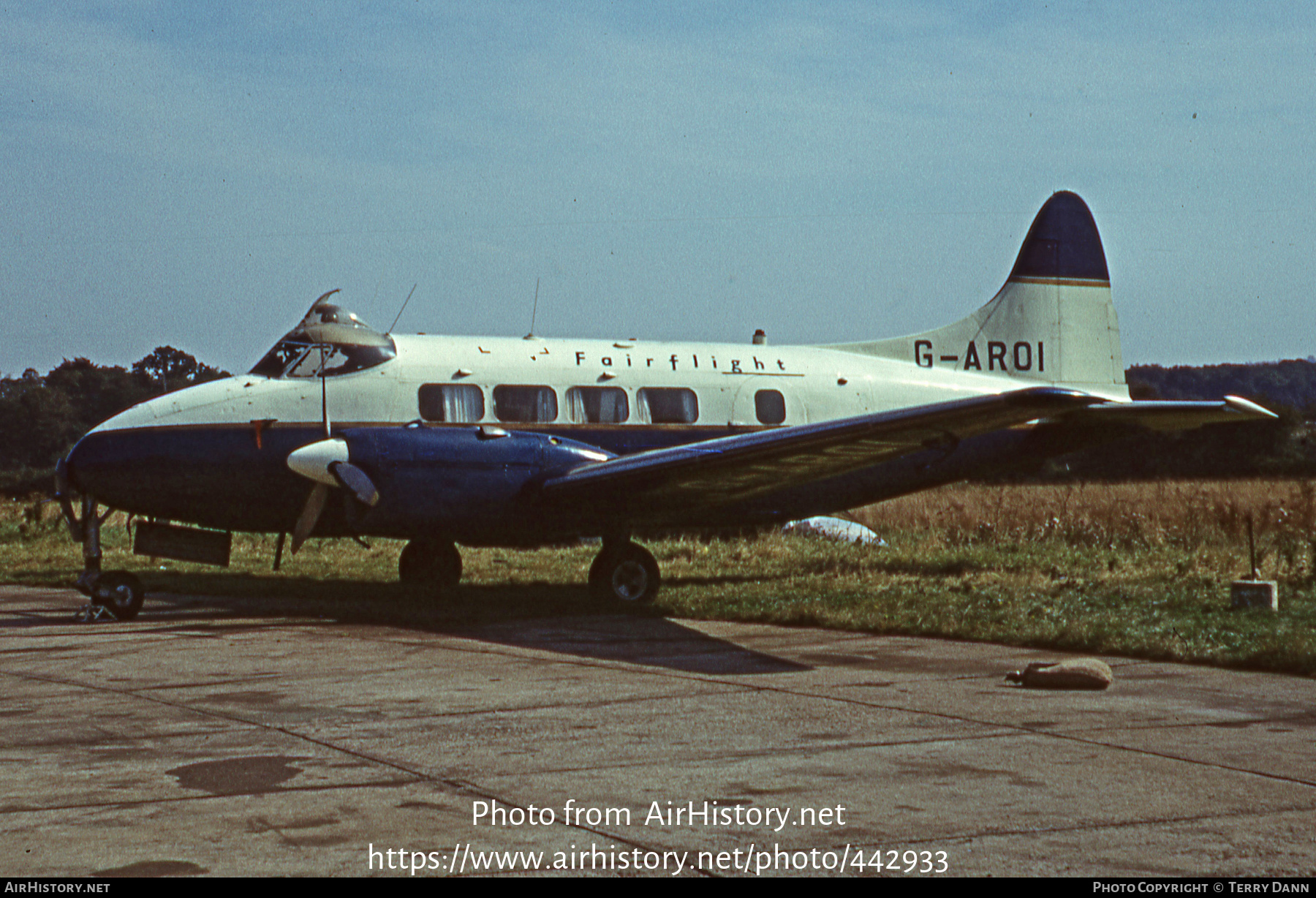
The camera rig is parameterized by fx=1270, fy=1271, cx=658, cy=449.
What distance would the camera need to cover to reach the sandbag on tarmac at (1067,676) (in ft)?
31.5

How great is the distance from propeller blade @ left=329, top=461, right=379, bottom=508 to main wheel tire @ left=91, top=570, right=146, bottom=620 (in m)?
2.77

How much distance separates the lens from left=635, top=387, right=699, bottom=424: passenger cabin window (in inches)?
709

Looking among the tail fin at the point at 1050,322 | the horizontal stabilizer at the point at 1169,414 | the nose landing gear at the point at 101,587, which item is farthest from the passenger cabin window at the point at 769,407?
the nose landing gear at the point at 101,587

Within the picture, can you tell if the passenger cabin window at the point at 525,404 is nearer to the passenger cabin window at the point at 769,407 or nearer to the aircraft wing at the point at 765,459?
the aircraft wing at the point at 765,459

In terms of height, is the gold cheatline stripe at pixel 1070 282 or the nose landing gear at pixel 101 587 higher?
the gold cheatline stripe at pixel 1070 282

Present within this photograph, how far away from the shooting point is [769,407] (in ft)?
62.1

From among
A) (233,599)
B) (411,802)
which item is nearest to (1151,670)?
(411,802)

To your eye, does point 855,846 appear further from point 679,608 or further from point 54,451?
point 54,451

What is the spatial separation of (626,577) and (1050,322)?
959cm

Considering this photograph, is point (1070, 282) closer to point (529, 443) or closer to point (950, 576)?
point (950, 576)

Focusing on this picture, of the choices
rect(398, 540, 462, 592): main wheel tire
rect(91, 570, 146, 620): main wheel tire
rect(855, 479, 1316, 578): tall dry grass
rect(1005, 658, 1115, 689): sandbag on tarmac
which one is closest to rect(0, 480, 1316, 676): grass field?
rect(855, 479, 1316, 578): tall dry grass

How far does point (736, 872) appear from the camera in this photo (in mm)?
5109

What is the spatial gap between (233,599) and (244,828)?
12332 millimetres

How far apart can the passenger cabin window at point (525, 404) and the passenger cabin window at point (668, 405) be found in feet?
4.37
